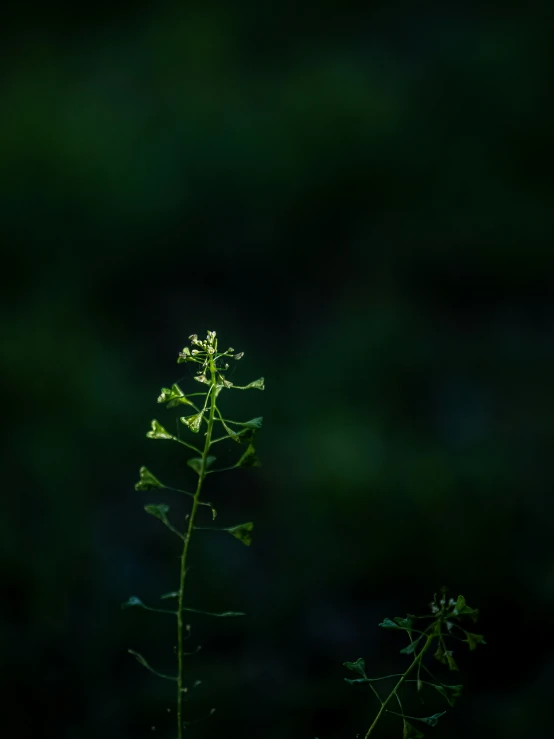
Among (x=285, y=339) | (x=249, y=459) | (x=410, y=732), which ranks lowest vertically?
(x=410, y=732)

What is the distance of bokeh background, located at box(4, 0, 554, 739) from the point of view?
56.0 inches

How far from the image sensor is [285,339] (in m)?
2.20

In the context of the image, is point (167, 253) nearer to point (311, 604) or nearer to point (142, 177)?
point (142, 177)

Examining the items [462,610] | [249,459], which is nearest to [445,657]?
[462,610]

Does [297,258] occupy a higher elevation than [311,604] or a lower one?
higher

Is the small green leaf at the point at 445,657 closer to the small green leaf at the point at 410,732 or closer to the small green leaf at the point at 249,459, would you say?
the small green leaf at the point at 410,732

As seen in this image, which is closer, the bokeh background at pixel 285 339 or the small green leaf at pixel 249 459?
the small green leaf at pixel 249 459

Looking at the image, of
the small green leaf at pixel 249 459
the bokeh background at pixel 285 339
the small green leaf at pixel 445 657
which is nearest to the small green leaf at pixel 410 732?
the small green leaf at pixel 445 657

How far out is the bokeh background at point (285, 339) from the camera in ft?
4.66

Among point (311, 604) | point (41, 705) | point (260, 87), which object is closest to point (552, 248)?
point (260, 87)

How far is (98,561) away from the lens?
162 cm

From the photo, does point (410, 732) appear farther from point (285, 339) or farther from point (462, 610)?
point (285, 339)

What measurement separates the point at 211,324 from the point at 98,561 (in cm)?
78

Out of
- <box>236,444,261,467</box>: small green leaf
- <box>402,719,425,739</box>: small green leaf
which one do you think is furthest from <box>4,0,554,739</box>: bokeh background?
<box>236,444,261,467</box>: small green leaf
